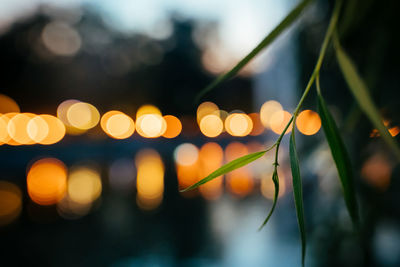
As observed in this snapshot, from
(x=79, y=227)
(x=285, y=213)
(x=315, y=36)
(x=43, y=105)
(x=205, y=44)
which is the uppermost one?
(x=43, y=105)

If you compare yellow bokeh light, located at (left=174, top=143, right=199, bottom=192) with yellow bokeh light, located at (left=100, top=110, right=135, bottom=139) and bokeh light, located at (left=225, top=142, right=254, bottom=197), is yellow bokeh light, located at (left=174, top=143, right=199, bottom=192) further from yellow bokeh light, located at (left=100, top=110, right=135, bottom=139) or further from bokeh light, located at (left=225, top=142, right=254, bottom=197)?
yellow bokeh light, located at (left=100, top=110, right=135, bottom=139)

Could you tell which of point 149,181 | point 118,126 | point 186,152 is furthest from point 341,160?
point 118,126

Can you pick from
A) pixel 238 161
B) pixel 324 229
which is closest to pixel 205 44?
pixel 324 229

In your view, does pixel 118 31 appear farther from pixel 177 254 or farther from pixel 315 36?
pixel 315 36

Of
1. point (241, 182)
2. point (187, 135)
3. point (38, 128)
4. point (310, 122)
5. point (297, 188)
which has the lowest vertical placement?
point (297, 188)

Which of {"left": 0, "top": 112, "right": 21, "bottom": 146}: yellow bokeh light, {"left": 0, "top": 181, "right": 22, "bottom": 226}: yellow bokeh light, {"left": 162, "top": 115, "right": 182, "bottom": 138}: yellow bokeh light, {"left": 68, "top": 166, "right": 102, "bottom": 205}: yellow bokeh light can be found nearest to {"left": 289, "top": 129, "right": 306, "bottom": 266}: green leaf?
{"left": 0, "top": 181, "right": 22, "bottom": 226}: yellow bokeh light

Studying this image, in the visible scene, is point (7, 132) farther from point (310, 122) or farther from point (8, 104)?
point (310, 122)
